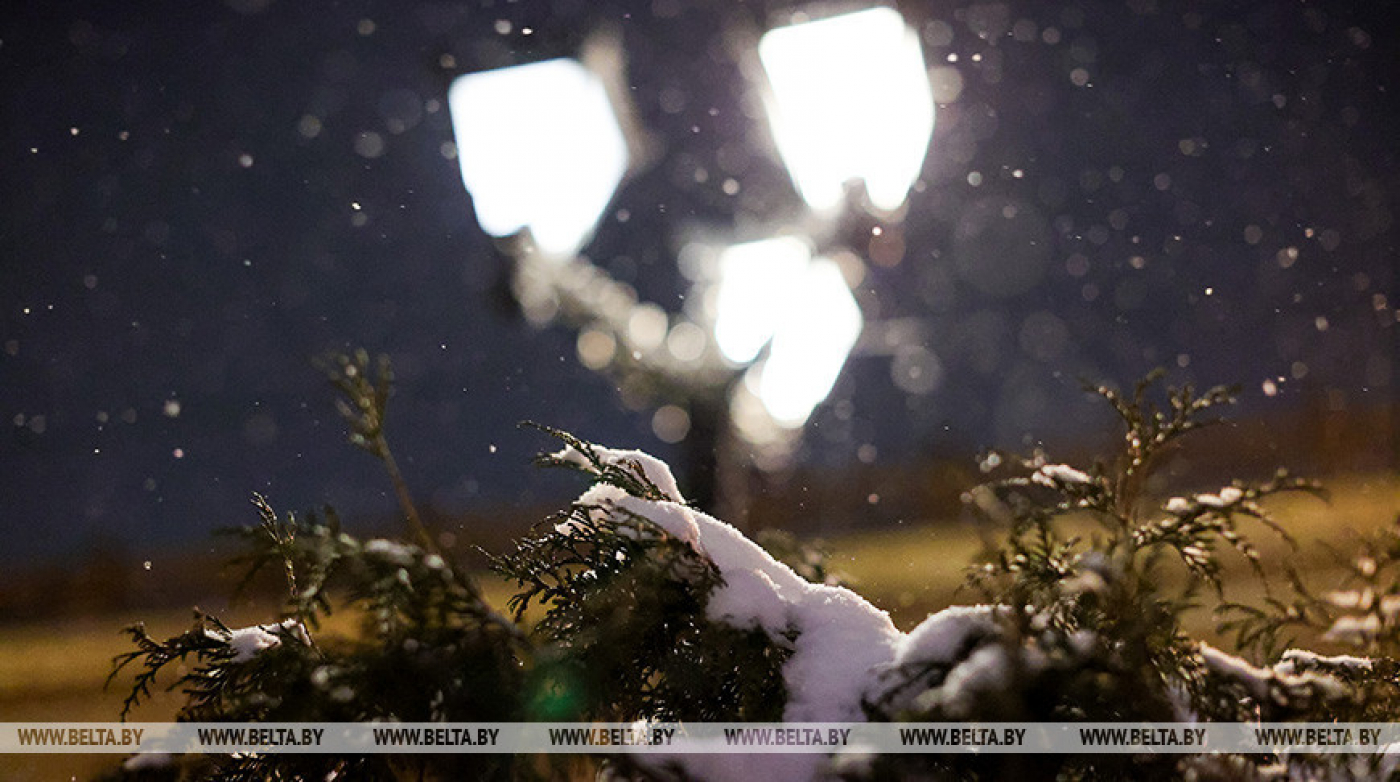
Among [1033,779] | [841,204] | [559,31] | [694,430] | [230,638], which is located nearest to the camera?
[1033,779]

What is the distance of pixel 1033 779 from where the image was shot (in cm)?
106

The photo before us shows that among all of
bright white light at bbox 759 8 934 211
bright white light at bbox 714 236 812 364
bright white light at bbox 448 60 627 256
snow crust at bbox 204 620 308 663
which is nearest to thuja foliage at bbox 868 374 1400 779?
snow crust at bbox 204 620 308 663

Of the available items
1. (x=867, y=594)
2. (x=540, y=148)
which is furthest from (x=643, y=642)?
(x=540, y=148)

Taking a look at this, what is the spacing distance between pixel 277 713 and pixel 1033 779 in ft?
3.53

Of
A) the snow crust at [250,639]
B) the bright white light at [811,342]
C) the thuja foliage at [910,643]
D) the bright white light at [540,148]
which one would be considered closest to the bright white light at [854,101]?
the bright white light at [811,342]

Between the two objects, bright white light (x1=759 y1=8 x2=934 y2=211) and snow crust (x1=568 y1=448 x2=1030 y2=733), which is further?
bright white light (x1=759 y1=8 x2=934 y2=211)

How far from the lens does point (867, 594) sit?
219cm

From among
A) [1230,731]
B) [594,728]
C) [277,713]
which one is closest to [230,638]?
[277,713]

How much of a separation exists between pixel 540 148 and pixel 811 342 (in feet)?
4.13

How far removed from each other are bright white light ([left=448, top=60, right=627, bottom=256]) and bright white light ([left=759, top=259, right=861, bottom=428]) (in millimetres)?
918

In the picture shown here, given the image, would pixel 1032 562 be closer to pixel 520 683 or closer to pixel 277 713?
pixel 520 683

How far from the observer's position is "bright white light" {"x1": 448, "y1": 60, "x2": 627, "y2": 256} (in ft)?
9.62

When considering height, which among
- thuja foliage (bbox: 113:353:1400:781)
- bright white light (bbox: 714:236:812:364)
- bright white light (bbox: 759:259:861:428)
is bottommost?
thuja foliage (bbox: 113:353:1400:781)

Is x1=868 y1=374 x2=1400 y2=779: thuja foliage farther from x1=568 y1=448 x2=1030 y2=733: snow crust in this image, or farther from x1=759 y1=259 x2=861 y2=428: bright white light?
x1=759 y1=259 x2=861 y2=428: bright white light
